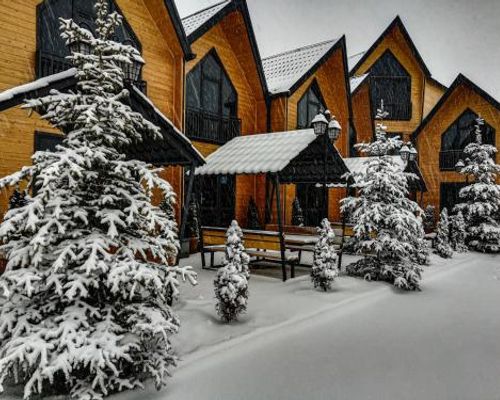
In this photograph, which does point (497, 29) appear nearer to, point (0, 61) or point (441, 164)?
point (441, 164)

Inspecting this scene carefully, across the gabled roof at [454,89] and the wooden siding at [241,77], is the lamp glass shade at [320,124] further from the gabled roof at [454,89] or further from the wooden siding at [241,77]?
the gabled roof at [454,89]

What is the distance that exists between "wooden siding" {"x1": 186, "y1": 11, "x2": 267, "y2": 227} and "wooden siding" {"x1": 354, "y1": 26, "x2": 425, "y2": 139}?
44.1ft

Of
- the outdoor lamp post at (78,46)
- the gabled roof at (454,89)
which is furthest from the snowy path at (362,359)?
the gabled roof at (454,89)

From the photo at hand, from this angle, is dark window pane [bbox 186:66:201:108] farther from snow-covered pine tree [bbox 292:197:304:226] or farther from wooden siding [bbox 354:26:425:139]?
wooden siding [bbox 354:26:425:139]

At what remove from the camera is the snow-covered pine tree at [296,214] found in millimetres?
18047

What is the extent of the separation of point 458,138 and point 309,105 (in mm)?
10237

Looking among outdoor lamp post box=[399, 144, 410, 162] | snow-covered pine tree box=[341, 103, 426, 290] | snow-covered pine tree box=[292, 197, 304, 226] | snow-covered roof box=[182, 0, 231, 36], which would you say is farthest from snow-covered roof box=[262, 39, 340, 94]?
snow-covered pine tree box=[341, 103, 426, 290]

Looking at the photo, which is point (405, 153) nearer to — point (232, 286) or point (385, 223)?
point (385, 223)

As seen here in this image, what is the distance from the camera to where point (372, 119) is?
25266 mm

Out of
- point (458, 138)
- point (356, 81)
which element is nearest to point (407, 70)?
point (356, 81)

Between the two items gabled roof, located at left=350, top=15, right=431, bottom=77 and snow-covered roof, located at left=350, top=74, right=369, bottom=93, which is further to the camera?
gabled roof, located at left=350, top=15, right=431, bottom=77

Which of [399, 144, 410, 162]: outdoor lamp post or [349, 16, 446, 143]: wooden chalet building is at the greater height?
[349, 16, 446, 143]: wooden chalet building

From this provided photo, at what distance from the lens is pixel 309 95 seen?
63.8 feet

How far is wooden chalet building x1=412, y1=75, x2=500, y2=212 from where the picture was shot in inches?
869
